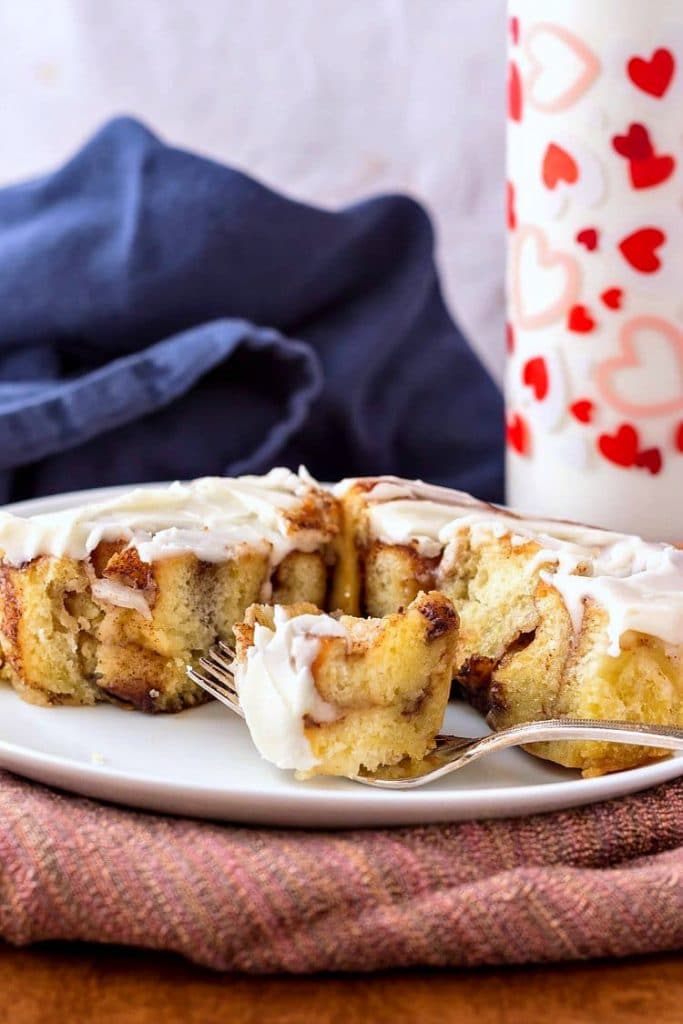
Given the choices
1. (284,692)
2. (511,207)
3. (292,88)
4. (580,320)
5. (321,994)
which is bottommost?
(321,994)

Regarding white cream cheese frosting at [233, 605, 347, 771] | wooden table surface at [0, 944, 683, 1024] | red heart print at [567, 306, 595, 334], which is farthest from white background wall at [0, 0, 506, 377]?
wooden table surface at [0, 944, 683, 1024]

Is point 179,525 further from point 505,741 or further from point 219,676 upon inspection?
point 505,741

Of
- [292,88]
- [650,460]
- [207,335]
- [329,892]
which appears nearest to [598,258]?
[650,460]

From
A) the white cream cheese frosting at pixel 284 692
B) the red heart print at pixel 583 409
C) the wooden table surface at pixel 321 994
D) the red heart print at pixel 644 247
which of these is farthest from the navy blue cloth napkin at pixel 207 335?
the wooden table surface at pixel 321 994

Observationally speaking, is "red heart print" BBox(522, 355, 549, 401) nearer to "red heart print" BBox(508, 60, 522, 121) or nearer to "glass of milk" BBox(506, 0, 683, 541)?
"glass of milk" BBox(506, 0, 683, 541)

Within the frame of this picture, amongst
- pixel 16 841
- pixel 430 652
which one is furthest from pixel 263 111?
pixel 16 841

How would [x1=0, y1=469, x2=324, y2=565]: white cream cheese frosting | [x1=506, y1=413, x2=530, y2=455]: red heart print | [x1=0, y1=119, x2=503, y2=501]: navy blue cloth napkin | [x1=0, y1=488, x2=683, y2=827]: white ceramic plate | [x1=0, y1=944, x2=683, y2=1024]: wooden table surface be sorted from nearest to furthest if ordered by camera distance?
[x1=0, y1=944, x2=683, y2=1024]: wooden table surface → [x1=0, y1=488, x2=683, y2=827]: white ceramic plate → [x1=0, y1=469, x2=324, y2=565]: white cream cheese frosting → [x1=506, y1=413, x2=530, y2=455]: red heart print → [x1=0, y1=119, x2=503, y2=501]: navy blue cloth napkin
